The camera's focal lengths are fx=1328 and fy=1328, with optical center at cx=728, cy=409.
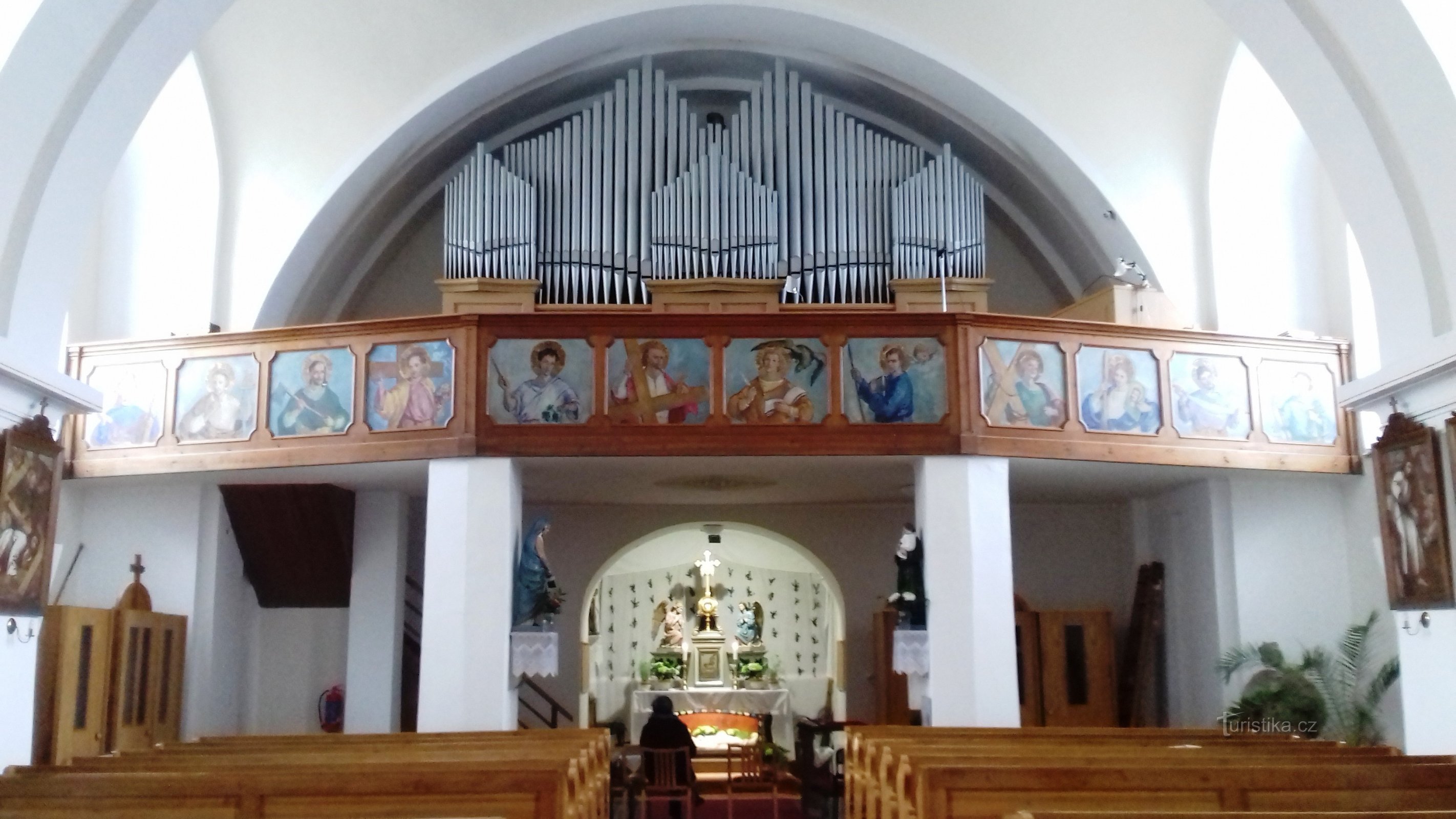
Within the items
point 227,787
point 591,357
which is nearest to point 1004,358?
point 591,357

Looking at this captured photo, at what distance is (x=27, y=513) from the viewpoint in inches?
311

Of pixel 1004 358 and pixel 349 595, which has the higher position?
pixel 1004 358

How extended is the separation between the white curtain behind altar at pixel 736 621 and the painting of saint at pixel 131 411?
32.2 feet

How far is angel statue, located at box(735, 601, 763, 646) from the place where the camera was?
21.9 meters

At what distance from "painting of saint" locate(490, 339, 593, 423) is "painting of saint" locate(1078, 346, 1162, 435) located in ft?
15.0

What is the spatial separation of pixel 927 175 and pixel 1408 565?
8.40 meters

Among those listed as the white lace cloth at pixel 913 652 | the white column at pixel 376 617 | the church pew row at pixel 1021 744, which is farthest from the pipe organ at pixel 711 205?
the church pew row at pixel 1021 744

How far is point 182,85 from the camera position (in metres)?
14.5

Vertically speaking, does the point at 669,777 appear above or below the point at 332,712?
below

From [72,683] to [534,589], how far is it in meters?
4.10

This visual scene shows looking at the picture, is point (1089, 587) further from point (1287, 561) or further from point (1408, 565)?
point (1408, 565)

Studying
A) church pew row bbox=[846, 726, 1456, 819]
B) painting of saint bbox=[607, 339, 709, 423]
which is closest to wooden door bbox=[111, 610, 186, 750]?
painting of saint bbox=[607, 339, 709, 423]

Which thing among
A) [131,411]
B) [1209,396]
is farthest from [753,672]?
[131,411]

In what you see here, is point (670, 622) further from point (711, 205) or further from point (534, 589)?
point (534, 589)
